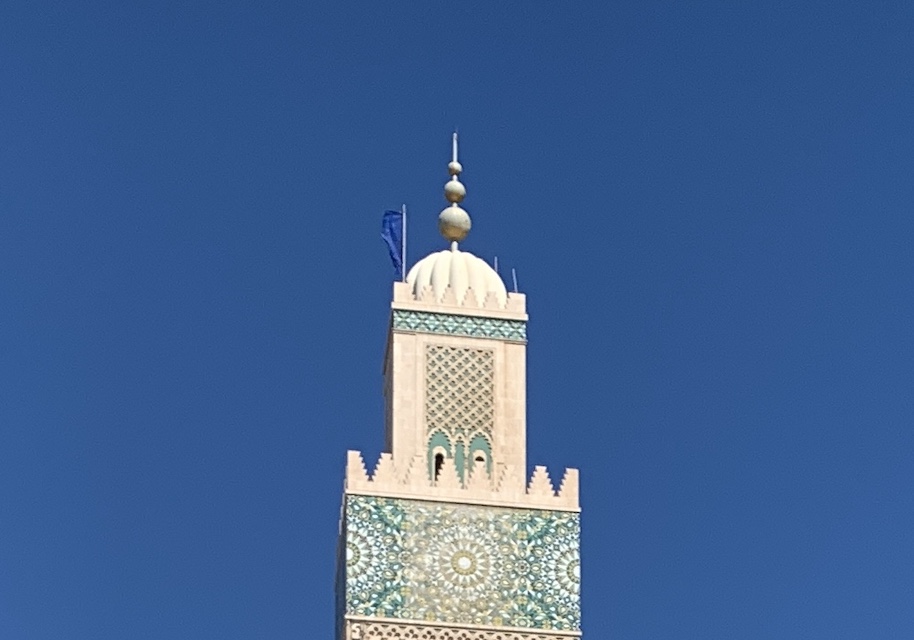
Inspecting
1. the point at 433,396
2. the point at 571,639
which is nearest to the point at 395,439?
the point at 433,396

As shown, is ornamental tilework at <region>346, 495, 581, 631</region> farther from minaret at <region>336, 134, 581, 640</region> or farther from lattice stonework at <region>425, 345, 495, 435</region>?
lattice stonework at <region>425, 345, 495, 435</region>

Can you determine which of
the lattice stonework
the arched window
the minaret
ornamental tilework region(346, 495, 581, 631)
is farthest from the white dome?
ornamental tilework region(346, 495, 581, 631)

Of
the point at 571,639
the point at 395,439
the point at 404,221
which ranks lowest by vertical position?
the point at 571,639

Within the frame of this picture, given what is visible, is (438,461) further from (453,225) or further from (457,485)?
(453,225)

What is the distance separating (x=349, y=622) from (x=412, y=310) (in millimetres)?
3458

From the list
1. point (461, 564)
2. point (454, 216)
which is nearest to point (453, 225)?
point (454, 216)

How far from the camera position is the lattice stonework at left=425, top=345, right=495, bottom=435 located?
26.5 metres

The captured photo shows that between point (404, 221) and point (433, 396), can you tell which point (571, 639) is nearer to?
point (433, 396)

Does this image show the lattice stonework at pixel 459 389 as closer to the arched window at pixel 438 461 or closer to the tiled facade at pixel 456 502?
the tiled facade at pixel 456 502

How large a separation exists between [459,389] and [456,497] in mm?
1275

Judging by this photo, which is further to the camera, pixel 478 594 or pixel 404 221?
pixel 404 221

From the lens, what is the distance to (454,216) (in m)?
27.8

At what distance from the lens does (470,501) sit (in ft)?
84.7

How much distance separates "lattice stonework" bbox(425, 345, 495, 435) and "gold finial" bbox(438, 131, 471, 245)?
56.6 inches
